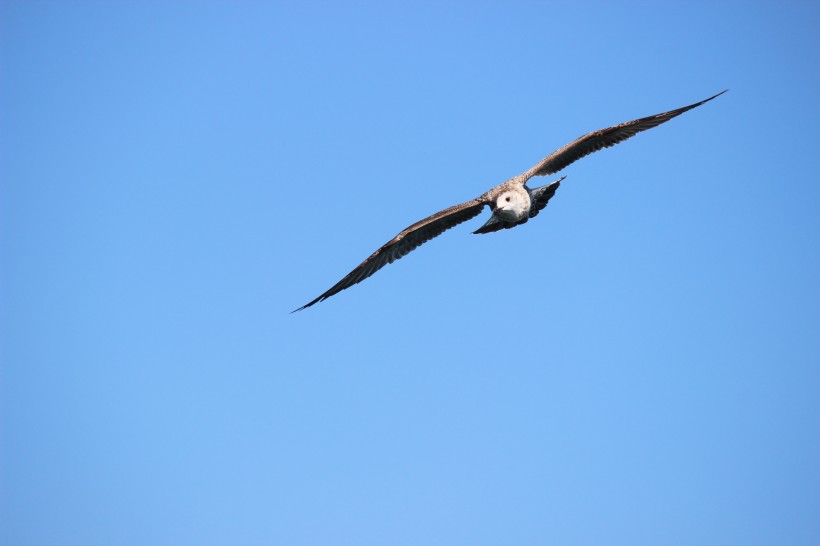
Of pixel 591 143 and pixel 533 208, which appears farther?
pixel 533 208

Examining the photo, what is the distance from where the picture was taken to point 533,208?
730 inches

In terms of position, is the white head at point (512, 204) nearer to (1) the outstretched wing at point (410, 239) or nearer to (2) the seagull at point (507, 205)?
(2) the seagull at point (507, 205)

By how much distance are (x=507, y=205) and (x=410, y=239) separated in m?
2.86

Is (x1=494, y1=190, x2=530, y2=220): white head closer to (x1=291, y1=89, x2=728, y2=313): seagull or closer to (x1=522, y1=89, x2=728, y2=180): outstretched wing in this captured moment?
(x1=291, y1=89, x2=728, y2=313): seagull

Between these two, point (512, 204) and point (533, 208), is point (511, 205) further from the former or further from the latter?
point (533, 208)

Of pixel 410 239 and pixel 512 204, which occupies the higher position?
pixel 410 239

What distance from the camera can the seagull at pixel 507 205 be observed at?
707 inches

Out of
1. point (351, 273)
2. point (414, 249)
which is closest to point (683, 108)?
point (414, 249)

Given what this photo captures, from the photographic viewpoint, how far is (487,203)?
19.0 meters

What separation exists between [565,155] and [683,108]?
282 cm

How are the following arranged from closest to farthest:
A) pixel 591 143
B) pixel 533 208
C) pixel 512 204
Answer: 1. pixel 512 204
2. pixel 591 143
3. pixel 533 208

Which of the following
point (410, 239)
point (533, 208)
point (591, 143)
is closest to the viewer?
point (591, 143)

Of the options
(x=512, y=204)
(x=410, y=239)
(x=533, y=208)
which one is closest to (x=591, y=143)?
(x=533, y=208)

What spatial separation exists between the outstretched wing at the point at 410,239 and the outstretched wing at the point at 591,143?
1.76 meters
